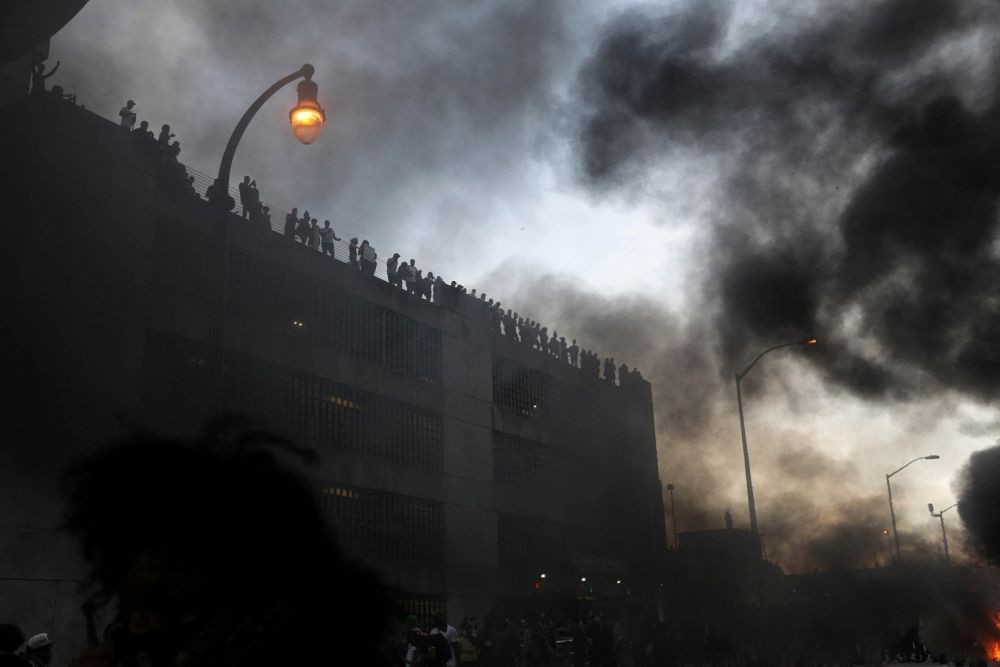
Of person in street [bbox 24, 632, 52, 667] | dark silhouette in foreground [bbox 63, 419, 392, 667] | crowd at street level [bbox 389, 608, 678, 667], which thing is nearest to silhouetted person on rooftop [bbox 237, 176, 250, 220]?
crowd at street level [bbox 389, 608, 678, 667]

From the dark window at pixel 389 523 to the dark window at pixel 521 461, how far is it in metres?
4.22

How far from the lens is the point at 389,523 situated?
2728 centimetres

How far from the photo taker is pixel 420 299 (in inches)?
1206

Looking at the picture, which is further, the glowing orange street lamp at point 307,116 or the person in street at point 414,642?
the person in street at point 414,642

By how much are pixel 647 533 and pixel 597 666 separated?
69.5 feet

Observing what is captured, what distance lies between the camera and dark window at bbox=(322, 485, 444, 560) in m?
25.9

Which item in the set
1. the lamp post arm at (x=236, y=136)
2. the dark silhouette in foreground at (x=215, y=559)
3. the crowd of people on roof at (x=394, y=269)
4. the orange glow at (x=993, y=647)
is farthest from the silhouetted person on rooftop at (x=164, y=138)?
the orange glow at (x=993, y=647)

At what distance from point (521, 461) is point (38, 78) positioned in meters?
20.6

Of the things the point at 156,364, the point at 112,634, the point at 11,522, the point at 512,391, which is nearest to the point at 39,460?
the point at 11,522

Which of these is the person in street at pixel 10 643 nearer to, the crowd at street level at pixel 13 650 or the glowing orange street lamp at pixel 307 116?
the crowd at street level at pixel 13 650

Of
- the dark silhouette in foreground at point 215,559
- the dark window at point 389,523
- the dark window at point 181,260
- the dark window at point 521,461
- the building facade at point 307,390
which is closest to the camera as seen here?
the dark silhouette in foreground at point 215,559

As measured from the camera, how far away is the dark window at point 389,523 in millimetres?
25875

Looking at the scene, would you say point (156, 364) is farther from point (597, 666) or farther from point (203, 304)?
point (597, 666)

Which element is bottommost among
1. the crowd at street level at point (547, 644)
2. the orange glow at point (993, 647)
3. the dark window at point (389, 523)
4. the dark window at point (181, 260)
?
the orange glow at point (993, 647)
